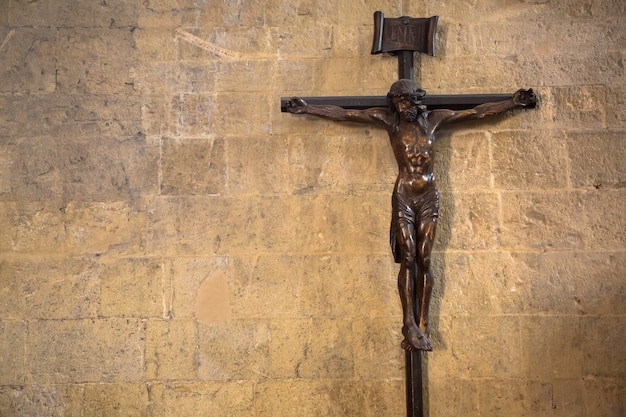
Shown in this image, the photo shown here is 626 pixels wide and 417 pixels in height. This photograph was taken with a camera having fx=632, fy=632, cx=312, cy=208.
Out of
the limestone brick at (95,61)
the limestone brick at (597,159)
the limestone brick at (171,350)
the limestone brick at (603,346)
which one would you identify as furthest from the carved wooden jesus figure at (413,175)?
the limestone brick at (171,350)

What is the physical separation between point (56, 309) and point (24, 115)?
1.24 meters

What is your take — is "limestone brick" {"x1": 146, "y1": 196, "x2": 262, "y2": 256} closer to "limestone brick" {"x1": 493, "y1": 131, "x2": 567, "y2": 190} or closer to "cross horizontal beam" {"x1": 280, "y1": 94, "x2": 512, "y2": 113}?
"cross horizontal beam" {"x1": 280, "y1": 94, "x2": 512, "y2": 113}

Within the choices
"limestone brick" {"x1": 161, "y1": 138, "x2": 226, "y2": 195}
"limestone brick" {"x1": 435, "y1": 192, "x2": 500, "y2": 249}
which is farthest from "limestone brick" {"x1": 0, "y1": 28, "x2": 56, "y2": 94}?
"limestone brick" {"x1": 435, "y1": 192, "x2": 500, "y2": 249}

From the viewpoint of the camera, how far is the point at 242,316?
3807 mm

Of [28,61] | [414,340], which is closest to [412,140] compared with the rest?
[414,340]

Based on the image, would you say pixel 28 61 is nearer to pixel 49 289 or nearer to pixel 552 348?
pixel 49 289

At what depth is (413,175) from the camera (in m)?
3.68

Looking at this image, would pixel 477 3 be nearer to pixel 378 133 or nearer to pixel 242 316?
pixel 378 133

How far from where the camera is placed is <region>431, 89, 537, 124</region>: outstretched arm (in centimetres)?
376

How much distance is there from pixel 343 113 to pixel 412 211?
2.36 ft

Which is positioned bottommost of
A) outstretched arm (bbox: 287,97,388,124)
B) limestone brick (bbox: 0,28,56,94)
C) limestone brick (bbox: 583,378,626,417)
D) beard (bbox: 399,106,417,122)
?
limestone brick (bbox: 583,378,626,417)

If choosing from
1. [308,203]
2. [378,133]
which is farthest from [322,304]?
[378,133]

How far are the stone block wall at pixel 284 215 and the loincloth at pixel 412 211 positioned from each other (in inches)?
8.1

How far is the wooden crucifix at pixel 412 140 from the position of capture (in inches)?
141
